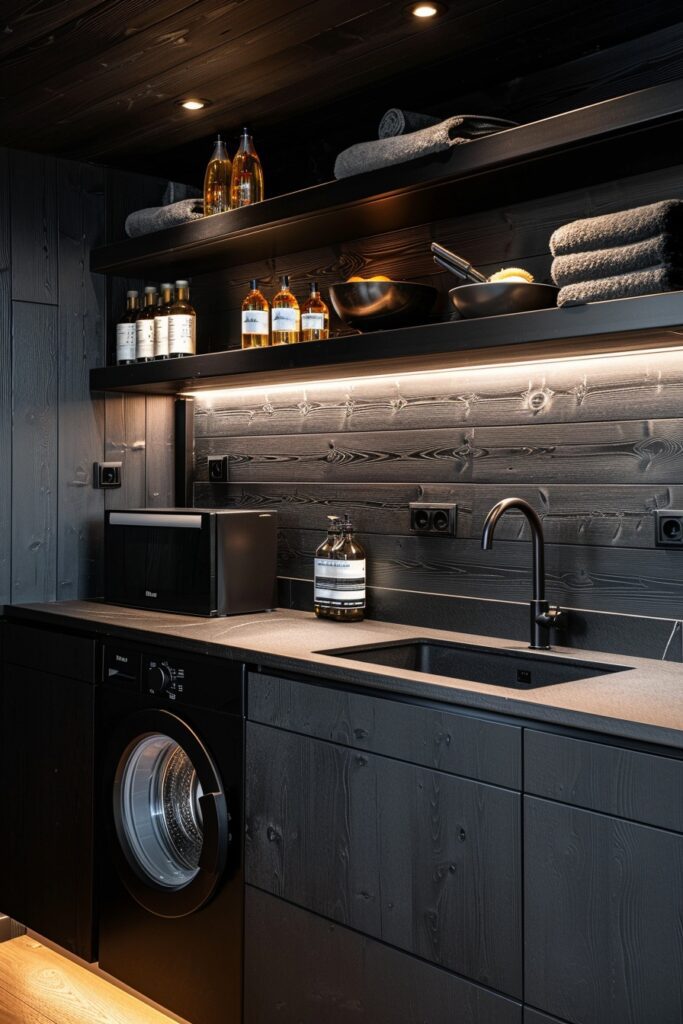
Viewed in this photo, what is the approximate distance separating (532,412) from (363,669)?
2.69ft

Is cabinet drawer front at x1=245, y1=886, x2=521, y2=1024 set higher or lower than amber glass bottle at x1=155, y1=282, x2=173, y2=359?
lower

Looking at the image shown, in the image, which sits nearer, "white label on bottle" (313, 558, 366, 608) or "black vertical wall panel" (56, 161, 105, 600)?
"white label on bottle" (313, 558, 366, 608)

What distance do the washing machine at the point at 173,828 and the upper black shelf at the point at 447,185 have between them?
3.70 feet

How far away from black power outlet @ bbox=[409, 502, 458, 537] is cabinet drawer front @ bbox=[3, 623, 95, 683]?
91 centimetres

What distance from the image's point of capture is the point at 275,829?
88.4 inches

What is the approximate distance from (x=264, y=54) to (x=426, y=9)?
0.46m

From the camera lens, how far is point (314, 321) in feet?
9.19

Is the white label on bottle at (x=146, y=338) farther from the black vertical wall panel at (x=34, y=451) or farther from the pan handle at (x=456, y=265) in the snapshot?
the pan handle at (x=456, y=265)

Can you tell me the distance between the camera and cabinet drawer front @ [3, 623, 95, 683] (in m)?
2.81

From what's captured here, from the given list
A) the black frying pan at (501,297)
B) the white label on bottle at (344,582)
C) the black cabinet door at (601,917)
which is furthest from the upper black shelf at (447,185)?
the black cabinet door at (601,917)

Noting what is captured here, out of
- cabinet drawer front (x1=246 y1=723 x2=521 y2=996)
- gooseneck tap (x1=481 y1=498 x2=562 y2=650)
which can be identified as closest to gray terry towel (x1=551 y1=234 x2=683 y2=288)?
gooseneck tap (x1=481 y1=498 x2=562 y2=650)

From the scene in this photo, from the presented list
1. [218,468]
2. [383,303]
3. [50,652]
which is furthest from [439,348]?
[50,652]

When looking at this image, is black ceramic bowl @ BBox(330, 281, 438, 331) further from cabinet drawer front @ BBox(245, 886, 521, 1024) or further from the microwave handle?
cabinet drawer front @ BBox(245, 886, 521, 1024)

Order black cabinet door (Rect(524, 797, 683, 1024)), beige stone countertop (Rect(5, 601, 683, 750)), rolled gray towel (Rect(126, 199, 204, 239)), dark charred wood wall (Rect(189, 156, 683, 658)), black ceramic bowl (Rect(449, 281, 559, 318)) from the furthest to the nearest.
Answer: rolled gray towel (Rect(126, 199, 204, 239)), dark charred wood wall (Rect(189, 156, 683, 658)), black ceramic bowl (Rect(449, 281, 559, 318)), beige stone countertop (Rect(5, 601, 683, 750)), black cabinet door (Rect(524, 797, 683, 1024))
